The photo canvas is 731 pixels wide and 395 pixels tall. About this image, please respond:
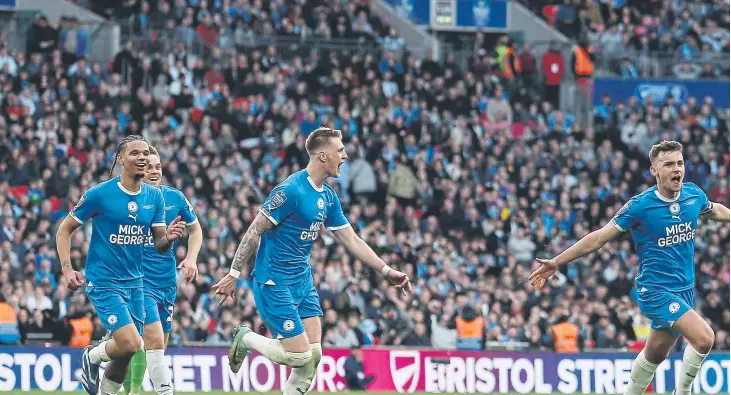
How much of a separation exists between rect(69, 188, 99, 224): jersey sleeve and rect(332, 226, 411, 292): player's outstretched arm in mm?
2115

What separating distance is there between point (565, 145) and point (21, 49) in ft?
35.2

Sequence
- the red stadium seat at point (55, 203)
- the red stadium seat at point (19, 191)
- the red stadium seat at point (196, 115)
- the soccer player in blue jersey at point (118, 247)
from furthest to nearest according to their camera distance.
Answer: the red stadium seat at point (196, 115), the red stadium seat at point (19, 191), the red stadium seat at point (55, 203), the soccer player in blue jersey at point (118, 247)

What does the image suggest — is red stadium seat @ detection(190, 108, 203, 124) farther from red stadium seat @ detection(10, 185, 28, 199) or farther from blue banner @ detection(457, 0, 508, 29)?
blue banner @ detection(457, 0, 508, 29)

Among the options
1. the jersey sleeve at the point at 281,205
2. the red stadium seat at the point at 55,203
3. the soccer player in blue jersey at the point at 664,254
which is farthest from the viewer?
the red stadium seat at the point at 55,203

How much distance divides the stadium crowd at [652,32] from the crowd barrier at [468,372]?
1408 centimetres

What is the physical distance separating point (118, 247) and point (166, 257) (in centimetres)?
155

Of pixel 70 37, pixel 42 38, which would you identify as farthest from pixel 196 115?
pixel 42 38

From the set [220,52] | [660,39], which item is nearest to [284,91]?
[220,52]

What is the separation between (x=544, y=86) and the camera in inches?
1357

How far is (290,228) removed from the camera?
13461mm

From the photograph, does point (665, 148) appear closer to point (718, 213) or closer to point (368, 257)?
point (718, 213)

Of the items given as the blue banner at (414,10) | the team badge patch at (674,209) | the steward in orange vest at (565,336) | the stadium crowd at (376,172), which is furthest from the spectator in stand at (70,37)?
the team badge patch at (674,209)

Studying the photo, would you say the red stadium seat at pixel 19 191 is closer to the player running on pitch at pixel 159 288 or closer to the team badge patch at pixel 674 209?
the player running on pitch at pixel 159 288

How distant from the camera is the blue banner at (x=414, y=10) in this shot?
118ft
